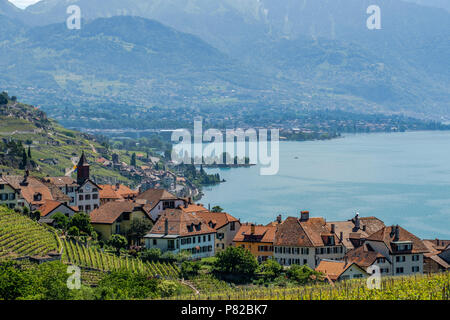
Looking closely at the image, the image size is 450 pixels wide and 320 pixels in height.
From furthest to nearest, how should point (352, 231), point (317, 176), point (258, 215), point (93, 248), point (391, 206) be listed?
point (317, 176), point (391, 206), point (258, 215), point (352, 231), point (93, 248)

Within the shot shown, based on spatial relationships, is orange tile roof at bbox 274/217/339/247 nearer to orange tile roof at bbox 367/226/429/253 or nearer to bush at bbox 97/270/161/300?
orange tile roof at bbox 367/226/429/253

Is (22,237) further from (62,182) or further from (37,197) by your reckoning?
(62,182)

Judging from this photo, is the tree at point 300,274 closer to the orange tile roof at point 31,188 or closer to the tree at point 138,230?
the tree at point 138,230

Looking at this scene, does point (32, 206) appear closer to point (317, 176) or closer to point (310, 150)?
point (317, 176)

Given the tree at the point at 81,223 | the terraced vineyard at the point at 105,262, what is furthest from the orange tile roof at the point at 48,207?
the terraced vineyard at the point at 105,262

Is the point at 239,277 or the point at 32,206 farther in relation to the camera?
the point at 32,206

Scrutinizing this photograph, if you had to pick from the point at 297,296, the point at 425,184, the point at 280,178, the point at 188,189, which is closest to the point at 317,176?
the point at 280,178
